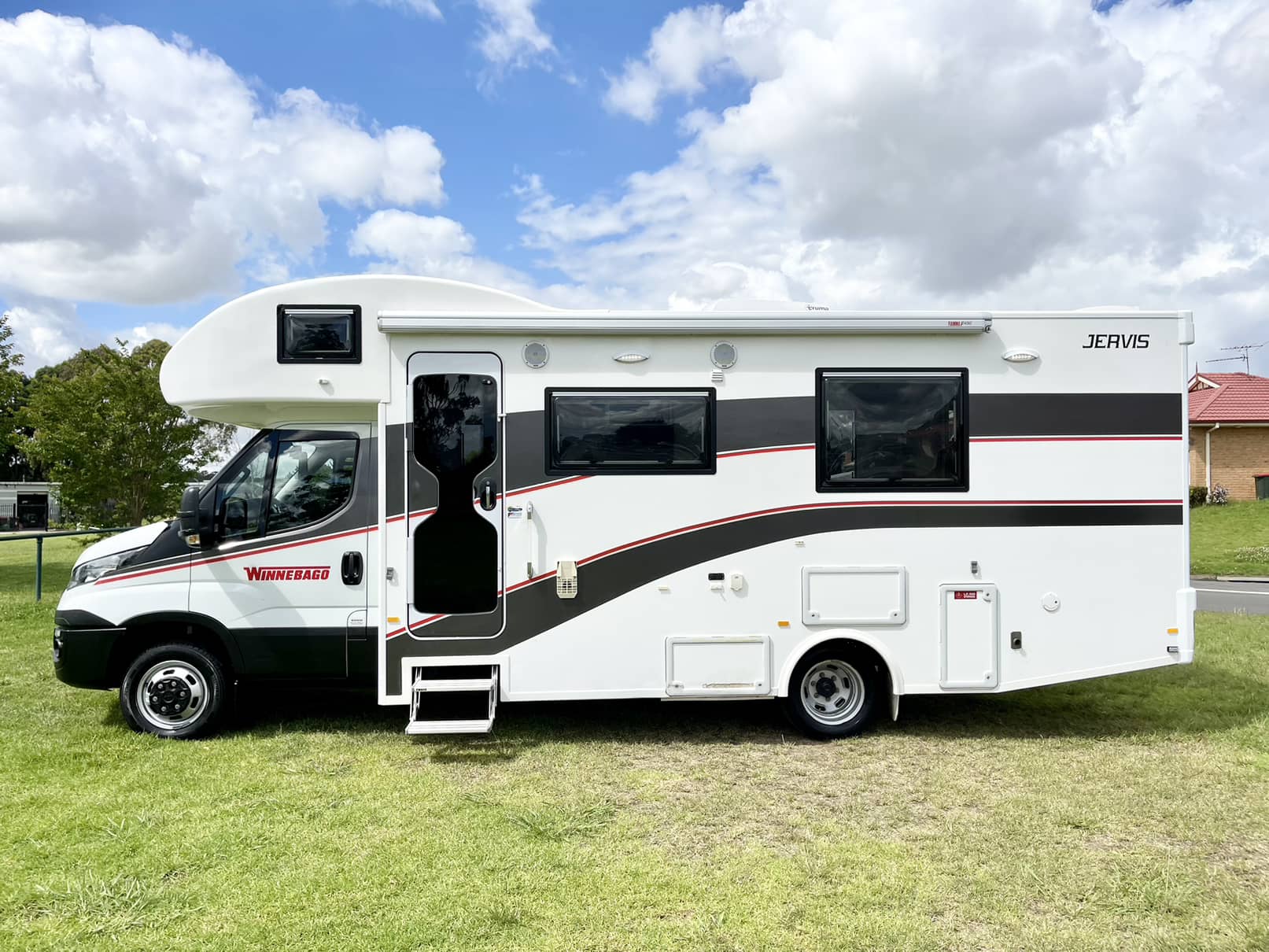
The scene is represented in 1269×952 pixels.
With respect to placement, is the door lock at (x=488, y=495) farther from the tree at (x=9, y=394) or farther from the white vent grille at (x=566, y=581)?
the tree at (x=9, y=394)

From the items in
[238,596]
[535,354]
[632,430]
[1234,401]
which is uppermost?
[1234,401]

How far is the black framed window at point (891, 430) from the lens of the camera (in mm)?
5766

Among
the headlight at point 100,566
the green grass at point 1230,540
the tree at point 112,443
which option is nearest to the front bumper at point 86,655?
the headlight at point 100,566

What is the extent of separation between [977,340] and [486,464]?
349 cm

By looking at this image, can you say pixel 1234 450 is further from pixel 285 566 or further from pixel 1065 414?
pixel 285 566

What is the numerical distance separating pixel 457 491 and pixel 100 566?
2.59 m

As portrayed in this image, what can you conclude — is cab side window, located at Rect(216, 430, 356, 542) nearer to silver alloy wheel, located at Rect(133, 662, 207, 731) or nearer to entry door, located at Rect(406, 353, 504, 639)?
entry door, located at Rect(406, 353, 504, 639)

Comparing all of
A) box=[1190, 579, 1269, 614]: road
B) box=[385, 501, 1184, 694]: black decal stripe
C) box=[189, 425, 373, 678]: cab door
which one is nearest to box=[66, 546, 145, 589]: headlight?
box=[189, 425, 373, 678]: cab door

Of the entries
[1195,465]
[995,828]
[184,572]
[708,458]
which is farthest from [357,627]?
[1195,465]

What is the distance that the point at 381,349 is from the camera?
5680mm

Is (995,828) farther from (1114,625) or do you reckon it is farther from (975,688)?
(1114,625)

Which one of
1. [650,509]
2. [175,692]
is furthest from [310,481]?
[650,509]

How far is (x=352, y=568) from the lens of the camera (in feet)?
18.7

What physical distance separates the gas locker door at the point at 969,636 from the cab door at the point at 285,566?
3970mm
